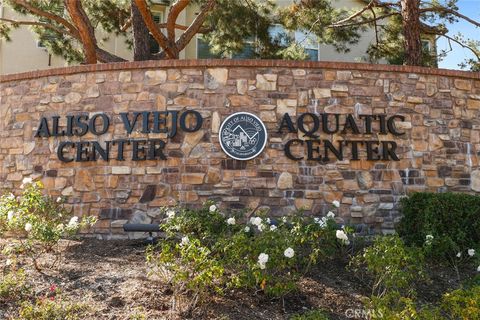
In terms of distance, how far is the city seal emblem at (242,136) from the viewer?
23.7 ft

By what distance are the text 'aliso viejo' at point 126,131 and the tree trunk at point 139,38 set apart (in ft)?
8.08

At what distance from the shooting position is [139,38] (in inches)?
381

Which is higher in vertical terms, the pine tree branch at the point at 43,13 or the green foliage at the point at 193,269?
the pine tree branch at the point at 43,13

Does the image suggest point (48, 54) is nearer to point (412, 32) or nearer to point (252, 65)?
point (252, 65)

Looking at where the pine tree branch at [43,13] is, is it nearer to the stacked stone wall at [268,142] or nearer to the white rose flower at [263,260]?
the stacked stone wall at [268,142]

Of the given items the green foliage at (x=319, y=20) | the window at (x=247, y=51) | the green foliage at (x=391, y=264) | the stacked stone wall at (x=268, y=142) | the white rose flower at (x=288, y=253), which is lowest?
the green foliage at (x=391, y=264)

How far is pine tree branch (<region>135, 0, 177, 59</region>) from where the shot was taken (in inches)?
328

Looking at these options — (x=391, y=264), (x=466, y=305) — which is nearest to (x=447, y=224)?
(x=391, y=264)

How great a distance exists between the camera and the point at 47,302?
411 centimetres

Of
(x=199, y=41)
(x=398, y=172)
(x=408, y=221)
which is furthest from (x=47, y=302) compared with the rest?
(x=199, y=41)

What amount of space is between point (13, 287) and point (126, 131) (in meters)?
3.30

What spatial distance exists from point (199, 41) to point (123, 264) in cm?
909

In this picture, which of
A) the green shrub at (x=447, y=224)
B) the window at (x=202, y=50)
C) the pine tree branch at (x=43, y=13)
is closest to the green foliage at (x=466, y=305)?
the green shrub at (x=447, y=224)

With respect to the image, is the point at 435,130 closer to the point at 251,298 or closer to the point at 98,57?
the point at 251,298
